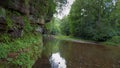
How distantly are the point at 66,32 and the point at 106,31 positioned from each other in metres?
17.0

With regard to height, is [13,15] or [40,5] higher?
[40,5]

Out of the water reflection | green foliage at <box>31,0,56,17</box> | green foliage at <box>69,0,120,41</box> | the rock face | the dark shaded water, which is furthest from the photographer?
green foliage at <box>69,0,120,41</box>

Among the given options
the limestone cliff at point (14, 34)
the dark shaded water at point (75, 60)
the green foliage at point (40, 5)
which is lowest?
the dark shaded water at point (75, 60)

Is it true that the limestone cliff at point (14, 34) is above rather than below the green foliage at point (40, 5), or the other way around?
below

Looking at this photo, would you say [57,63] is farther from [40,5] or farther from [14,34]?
[40,5]

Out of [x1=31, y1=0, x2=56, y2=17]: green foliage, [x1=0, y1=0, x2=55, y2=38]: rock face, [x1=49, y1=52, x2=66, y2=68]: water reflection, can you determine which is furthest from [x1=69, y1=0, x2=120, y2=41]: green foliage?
[x1=0, y1=0, x2=55, y2=38]: rock face

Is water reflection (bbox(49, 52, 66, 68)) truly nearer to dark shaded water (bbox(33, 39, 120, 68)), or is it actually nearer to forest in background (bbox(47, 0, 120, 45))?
dark shaded water (bbox(33, 39, 120, 68))

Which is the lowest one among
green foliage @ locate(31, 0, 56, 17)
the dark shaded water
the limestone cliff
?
the dark shaded water

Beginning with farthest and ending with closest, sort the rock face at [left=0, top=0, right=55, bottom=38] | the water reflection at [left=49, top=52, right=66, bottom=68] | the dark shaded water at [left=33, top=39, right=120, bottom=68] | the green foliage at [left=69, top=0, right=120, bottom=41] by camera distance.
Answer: the green foliage at [left=69, top=0, right=120, bottom=41] < the dark shaded water at [left=33, top=39, right=120, bottom=68] < the water reflection at [left=49, top=52, right=66, bottom=68] < the rock face at [left=0, top=0, right=55, bottom=38]

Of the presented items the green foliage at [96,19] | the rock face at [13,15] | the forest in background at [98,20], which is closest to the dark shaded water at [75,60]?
the rock face at [13,15]

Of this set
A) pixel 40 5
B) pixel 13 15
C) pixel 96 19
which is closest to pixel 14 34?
pixel 13 15

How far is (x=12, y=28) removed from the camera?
17.5ft

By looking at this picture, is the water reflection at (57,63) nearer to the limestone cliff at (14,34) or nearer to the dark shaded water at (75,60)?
the dark shaded water at (75,60)

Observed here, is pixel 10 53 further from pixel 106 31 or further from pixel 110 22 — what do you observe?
pixel 110 22
